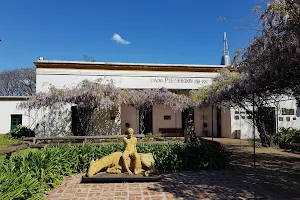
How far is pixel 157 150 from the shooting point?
7270mm

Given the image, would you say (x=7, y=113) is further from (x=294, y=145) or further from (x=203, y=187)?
(x=294, y=145)

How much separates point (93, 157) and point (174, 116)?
11.4 metres

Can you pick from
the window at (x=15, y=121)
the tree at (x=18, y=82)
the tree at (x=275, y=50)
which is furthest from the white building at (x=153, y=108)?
the tree at (x=18, y=82)

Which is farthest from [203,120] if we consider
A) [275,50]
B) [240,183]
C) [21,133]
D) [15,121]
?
[15,121]

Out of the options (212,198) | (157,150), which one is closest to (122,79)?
(157,150)

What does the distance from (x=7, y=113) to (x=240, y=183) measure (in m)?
18.1

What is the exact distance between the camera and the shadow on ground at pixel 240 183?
4.85 m

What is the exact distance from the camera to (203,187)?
5.36 meters

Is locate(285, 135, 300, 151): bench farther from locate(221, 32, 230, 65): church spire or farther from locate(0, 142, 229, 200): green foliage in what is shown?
locate(221, 32, 230, 65): church spire

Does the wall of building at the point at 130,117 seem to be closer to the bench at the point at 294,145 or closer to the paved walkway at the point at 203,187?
the bench at the point at 294,145

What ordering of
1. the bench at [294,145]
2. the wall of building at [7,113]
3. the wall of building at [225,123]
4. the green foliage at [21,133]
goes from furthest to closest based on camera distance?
the wall of building at [7,113] → the wall of building at [225,123] → the green foliage at [21,133] → the bench at [294,145]

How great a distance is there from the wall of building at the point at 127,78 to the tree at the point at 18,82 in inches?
808

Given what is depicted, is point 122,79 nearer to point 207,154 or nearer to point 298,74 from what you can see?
point 207,154

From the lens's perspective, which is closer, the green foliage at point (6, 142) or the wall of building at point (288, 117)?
the green foliage at point (6, 142)
